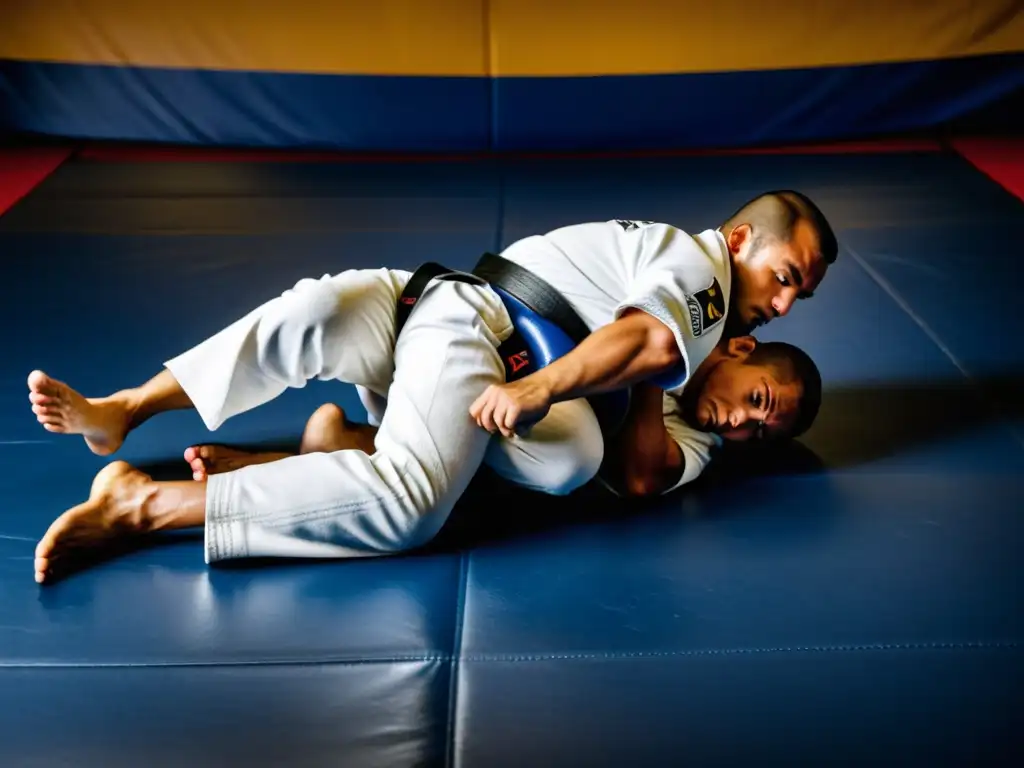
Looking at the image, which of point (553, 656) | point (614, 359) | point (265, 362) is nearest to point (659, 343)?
point (614, 359)

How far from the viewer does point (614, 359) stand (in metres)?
2.18

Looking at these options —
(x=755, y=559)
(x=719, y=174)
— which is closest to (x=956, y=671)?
(x=755, y=559)

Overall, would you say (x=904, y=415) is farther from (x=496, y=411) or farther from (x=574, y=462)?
(x=496, y=411)

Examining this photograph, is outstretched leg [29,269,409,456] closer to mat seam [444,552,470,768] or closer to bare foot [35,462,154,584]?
bare foot [35,462,154,584]

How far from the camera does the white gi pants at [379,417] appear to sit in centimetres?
214

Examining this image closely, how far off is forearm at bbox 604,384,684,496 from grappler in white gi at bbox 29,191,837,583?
0.04 ft

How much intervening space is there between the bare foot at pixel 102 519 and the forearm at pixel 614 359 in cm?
74

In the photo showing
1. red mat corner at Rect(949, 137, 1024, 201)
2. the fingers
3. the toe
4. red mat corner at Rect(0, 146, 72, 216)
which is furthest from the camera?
red mat corner at Rect(949, 137, 1024, 201)

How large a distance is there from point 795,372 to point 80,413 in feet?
4.54

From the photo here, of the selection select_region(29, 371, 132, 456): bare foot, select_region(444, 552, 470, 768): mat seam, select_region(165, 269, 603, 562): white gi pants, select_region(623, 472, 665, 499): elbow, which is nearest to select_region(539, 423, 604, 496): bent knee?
select_region(165, 269, 603, 562): white gi pants

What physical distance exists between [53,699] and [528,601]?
2.50 ft

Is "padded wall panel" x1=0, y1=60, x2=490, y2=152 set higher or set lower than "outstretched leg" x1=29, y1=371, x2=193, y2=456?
higher

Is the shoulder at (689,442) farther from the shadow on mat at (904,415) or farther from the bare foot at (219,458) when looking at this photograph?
the bare foot at (219,458)

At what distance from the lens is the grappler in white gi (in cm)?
214
